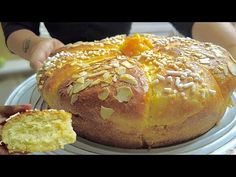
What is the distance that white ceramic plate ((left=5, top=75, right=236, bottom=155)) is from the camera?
2.09ft

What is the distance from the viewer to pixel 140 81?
66cm

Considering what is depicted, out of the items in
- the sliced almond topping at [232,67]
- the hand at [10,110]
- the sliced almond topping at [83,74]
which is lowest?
the hand at [10,110]

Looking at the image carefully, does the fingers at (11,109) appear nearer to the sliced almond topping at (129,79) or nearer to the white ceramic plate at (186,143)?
the white ceramic plate at (186,143)

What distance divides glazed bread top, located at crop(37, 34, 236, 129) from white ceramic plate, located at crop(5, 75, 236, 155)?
0.07ft

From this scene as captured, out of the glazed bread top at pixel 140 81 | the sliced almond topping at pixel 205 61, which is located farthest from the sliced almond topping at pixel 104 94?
the sliced almond topping at pixel 205 61

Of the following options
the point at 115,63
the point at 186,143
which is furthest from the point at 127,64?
the point at 186,143

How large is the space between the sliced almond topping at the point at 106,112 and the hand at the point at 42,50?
0.17 meters

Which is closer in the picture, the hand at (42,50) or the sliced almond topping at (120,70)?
the sliced almond topping at (120,70)

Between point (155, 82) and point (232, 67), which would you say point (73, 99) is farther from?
point (232, 67)

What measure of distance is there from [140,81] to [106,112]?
65mm

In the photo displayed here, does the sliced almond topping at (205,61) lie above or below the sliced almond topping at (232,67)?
above

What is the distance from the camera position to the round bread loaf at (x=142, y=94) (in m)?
0.64
